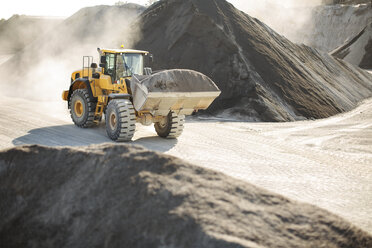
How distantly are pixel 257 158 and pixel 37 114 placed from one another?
7821mm

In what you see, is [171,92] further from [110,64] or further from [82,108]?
[82,108]

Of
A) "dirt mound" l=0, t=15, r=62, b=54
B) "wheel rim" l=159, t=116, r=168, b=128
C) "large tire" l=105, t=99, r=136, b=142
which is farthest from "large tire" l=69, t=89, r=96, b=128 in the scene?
"dirt mound" l=0, t=15, r=62, b=54

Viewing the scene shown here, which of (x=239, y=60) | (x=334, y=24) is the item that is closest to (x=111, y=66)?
(x=239, y=60)

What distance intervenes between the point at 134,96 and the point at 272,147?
3846 millimetres

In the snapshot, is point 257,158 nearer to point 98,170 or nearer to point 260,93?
point 98,170

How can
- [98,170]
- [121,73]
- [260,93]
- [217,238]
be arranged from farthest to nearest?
[260,93] → [121,73] → [98,170] → [217,238]

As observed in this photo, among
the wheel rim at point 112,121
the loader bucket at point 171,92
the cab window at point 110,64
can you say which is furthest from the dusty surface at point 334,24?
the wheel rim at point 112,121

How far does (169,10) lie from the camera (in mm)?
21031

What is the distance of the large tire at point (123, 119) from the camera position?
32.0 ft

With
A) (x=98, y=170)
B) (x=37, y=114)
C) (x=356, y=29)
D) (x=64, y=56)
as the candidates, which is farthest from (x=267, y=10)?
(x=98, y=170)

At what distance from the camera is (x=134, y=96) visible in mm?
9883

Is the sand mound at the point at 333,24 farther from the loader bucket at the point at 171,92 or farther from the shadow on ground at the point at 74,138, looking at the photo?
the shadow on ground at the point at 74,138

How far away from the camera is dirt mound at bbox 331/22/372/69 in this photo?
1593 inches

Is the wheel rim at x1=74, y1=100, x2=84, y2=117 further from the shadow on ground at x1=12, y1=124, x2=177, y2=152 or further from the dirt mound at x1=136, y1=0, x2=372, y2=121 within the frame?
the dirt mound at x1=136, y1=0, x2=372, y2=121
